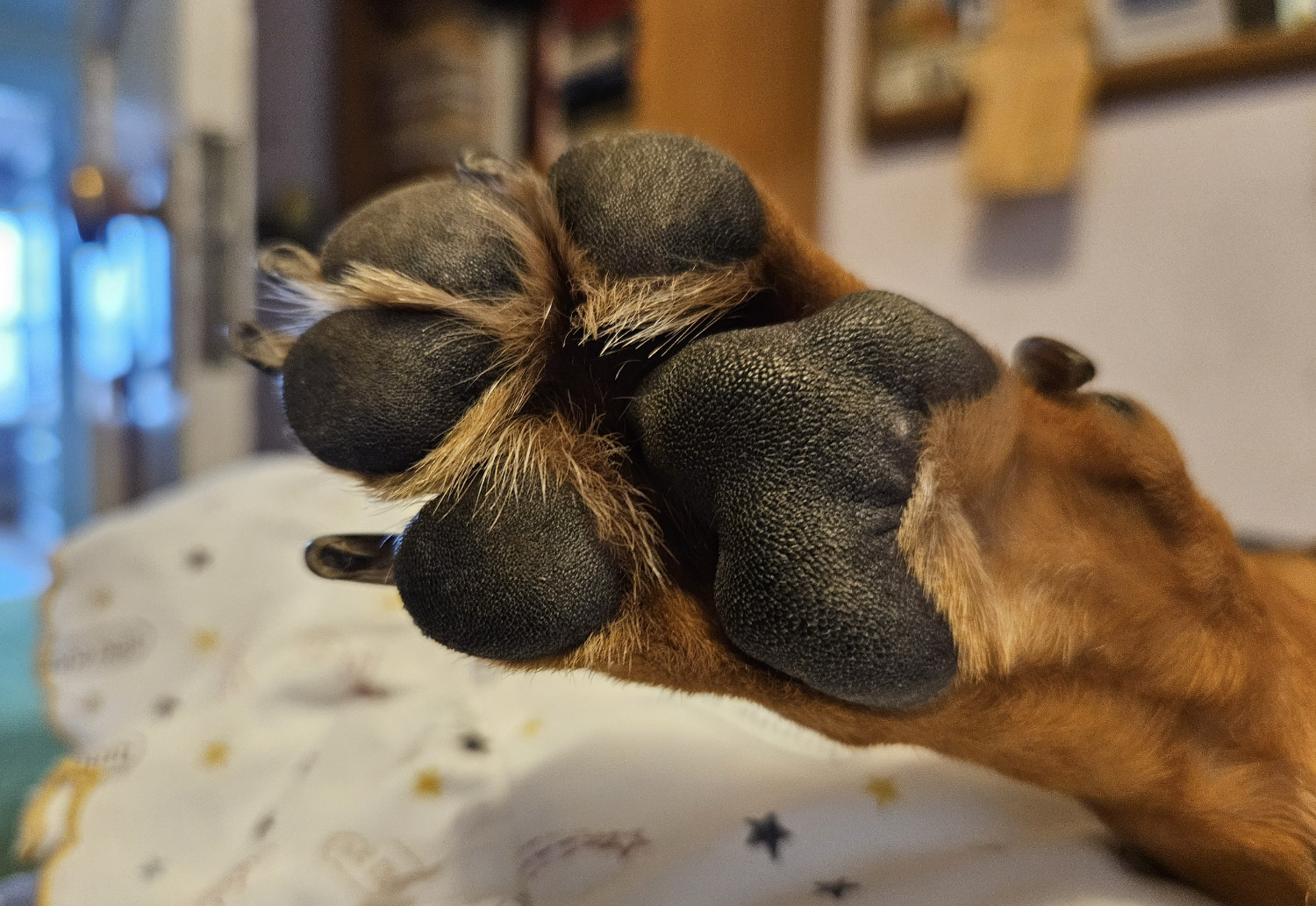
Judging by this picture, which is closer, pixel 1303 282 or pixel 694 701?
pixel 694 701

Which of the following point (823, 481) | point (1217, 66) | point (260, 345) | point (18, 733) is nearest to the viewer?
point (823, 481)

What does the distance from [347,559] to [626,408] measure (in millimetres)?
130

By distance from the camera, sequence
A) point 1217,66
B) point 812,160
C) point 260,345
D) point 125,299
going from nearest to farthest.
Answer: point 260,345 < point 1217,66 < point 812,160 < point 125,299

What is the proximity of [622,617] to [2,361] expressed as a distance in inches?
135

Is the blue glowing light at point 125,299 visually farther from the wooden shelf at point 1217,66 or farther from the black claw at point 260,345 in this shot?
the wooden shelf at point 1217,66

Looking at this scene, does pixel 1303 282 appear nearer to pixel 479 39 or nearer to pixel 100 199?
pixel 479 39

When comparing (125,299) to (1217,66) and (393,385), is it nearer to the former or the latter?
(393,385)

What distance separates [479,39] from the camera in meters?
1.93

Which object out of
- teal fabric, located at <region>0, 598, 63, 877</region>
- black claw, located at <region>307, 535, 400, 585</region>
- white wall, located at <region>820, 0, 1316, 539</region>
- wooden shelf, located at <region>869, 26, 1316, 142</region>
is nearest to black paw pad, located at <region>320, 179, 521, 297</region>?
black claw, located at <region>307, 535, 400, 585</region>

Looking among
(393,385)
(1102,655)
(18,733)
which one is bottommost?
(18,733)

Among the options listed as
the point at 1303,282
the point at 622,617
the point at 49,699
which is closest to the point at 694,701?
the point at 622,617

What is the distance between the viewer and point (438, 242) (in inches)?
11.1

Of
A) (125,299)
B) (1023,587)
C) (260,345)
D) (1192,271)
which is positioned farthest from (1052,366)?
(125,299)

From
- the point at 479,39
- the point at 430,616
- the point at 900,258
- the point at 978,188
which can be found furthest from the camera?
the point at 479,39
